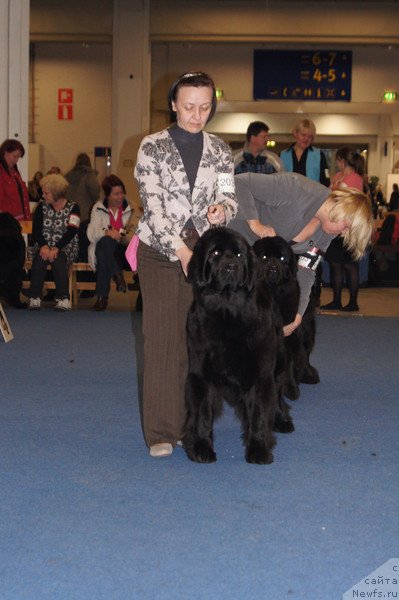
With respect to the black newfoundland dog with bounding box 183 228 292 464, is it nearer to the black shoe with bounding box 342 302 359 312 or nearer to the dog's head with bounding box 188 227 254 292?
the dog's head with bounding box 188 227 254 292

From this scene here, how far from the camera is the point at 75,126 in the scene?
19.2 meters

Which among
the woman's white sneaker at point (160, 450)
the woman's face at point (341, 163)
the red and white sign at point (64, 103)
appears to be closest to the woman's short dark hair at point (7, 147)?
the woman's face at point (341, 163)

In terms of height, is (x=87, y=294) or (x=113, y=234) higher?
(x=113, y=234)

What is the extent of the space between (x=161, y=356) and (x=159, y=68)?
52.5 ft

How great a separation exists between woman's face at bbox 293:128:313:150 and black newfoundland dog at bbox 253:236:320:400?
140 inches

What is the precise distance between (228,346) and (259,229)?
0.97 m

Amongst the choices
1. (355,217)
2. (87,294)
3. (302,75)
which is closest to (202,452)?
(355,217)

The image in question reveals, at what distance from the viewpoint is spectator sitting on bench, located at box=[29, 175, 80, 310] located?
828cm

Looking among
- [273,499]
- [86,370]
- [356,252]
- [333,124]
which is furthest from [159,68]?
[273,499]

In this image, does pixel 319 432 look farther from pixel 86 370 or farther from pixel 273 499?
pixel 86 370

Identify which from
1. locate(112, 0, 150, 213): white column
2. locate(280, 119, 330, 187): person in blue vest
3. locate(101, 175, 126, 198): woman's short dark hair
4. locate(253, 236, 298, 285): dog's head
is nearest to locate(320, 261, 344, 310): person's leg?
locate(280, 119, 330, 187): person in blue vest

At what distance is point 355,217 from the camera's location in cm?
384

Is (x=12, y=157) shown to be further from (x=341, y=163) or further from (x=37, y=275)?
(x=341, y=163)

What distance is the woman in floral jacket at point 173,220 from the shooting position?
10.8ft
